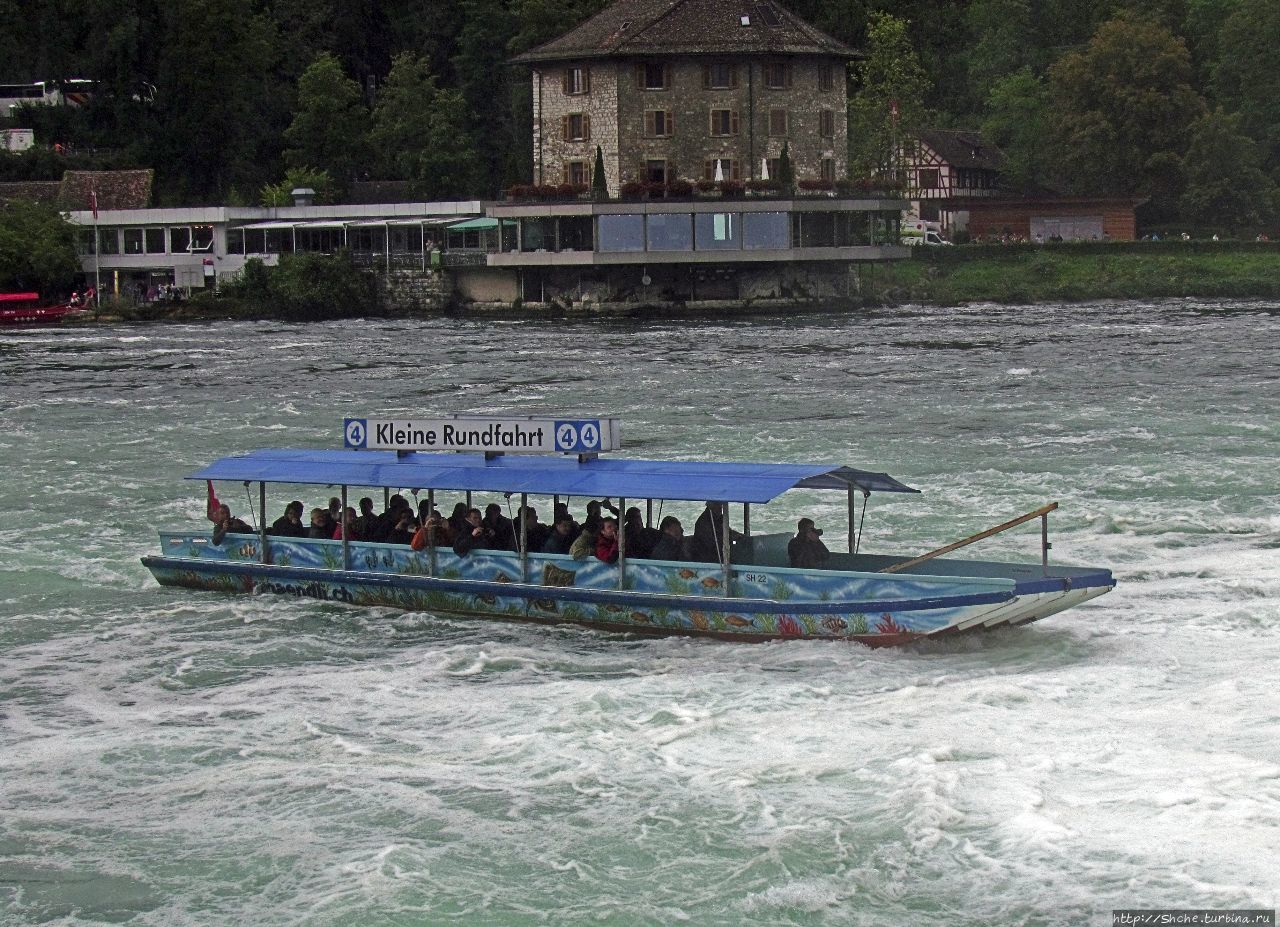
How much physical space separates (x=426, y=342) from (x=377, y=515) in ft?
134

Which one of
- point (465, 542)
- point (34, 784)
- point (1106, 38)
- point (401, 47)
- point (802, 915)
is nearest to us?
point (802, 915)

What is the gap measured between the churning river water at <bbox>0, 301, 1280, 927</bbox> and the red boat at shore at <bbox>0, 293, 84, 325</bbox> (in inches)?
1837

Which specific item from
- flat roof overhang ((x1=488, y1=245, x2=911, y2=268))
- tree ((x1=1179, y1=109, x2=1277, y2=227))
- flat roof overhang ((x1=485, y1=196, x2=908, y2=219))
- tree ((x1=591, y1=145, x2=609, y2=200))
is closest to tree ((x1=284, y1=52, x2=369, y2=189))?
flat roof overhang ((x1=485, y1=196, x2=908, y2=219))

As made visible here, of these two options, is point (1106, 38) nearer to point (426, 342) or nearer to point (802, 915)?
point (426, 342)

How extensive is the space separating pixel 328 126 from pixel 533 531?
77.6 meters

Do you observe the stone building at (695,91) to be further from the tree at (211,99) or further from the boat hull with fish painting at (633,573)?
the boat hull with fish painting at (633,573)

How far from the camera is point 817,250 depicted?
78562 millimetres

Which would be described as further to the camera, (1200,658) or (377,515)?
(377,515)

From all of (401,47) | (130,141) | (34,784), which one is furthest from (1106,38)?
(34,784)

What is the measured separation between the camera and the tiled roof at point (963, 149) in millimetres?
105688

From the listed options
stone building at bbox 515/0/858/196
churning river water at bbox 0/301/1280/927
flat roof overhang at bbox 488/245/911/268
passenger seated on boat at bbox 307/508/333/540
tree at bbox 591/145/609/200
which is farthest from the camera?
stone building at bbox 515/0/858/196

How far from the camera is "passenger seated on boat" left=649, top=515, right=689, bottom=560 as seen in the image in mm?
23453

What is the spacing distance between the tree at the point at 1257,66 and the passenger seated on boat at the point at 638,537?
257ft

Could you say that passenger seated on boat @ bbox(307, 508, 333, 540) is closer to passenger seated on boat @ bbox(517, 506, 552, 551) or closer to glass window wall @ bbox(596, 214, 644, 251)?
passenger seated on boat @ bbox(517, 506, 552, 551)
